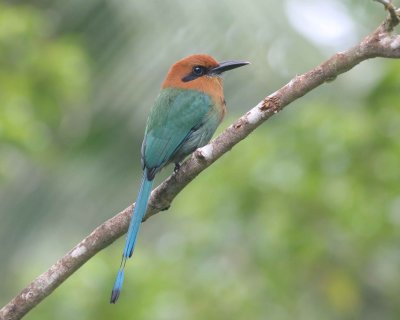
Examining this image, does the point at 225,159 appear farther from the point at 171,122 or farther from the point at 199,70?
the point at 171,122

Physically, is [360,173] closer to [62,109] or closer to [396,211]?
[396,211]

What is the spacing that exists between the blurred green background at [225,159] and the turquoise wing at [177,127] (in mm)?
1398

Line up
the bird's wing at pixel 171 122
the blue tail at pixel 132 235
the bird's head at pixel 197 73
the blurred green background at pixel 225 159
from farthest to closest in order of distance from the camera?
the blurred green background at pixel 225 159 → the bird's head at pixel 197 73 → the bird's wing at pixel 171 122 → the blue tail at pixel 132 235

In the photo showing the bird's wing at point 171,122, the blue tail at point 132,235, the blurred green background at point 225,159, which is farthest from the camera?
the blurred green background at point 225,159

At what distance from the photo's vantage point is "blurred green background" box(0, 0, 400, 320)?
6602 millimetres

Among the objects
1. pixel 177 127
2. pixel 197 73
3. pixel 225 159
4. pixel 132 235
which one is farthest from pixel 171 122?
pixel 225 159

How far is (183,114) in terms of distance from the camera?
5.02 metres

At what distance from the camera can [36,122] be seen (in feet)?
23.9

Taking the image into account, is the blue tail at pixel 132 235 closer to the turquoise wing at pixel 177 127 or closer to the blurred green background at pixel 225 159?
the turquoise wing at pixel 177 127

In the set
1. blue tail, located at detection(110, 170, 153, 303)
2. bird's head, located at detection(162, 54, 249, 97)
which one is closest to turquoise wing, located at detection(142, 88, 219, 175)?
bird's head, located at detection(162, 54, 249, 97)

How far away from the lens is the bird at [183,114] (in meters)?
4.85

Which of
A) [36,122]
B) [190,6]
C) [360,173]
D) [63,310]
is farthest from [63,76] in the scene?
[360,173]

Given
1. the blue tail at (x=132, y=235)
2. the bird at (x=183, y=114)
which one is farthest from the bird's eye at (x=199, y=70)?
the blue tail at (x=132, y=235)

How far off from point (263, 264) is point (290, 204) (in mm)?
461
